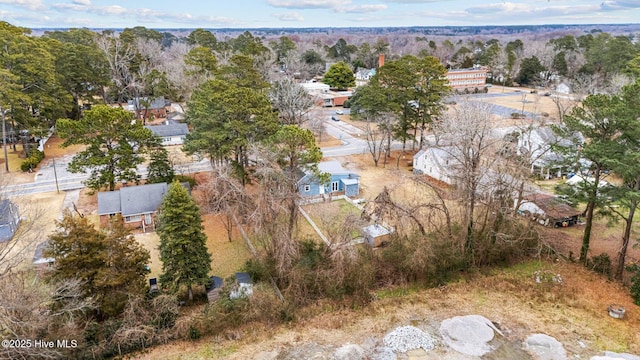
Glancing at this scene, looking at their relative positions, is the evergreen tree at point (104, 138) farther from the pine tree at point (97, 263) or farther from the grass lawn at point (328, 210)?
the pine tree at point (97, 263)

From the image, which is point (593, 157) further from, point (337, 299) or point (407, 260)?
point (337, 299)

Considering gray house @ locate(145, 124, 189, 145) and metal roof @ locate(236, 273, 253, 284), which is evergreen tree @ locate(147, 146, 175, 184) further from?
gray house @ locate(145, 124, 189, 145)

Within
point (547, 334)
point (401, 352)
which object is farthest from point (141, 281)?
point (547, 334)

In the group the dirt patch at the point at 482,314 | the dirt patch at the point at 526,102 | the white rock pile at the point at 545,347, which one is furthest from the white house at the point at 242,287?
the dirt patch at the point at 526,102

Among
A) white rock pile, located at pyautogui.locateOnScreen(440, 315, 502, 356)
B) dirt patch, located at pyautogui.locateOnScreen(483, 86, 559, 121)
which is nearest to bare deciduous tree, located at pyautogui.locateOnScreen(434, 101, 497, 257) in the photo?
white rock pile, located at pyautogui.locateOnScreen(440, 315, 502, 356)

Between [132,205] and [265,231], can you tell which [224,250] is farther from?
[132,205]

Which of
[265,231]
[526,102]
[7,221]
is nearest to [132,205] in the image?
[7,221]
